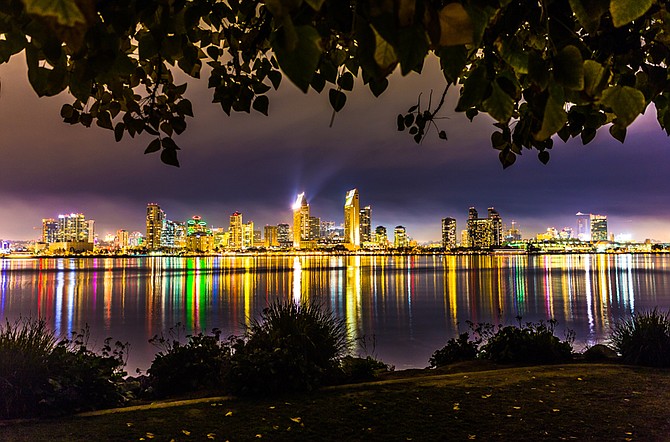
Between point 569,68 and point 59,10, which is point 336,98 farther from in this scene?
point 59,10

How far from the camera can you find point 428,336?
83.0 feet

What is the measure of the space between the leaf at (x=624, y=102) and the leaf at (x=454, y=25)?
488 millimetres

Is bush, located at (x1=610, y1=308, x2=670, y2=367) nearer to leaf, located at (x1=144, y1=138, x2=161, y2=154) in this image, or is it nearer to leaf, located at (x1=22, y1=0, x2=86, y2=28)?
leaf, located at (x1=144, y1=138, x2=161, y2=154)

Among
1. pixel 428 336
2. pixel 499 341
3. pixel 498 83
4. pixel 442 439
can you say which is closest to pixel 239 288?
pixel 428 336

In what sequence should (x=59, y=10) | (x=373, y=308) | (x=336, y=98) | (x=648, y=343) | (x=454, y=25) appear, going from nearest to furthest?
A: (x=59, y=10)
(x=454, y=25)
(x=336, y=98)
(x=648, y=343)
(x=373, y=308)

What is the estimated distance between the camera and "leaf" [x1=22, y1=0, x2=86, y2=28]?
0.73 metres

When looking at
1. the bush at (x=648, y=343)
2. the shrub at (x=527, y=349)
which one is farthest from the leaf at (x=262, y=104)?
the bush at (x=648, y=343)

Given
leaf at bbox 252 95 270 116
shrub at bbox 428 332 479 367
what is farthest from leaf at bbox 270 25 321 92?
shrub at bbox 428 332 479 367

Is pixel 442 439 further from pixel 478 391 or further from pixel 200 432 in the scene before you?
pixel 200 432

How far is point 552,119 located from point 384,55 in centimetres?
39

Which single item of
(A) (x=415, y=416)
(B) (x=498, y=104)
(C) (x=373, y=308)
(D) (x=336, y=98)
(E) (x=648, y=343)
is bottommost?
(C) (x=373, y=308)

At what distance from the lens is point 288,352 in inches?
293

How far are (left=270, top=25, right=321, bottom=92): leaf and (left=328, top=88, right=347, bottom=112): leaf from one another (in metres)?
0.99

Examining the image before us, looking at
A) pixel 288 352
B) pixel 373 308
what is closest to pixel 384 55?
pixel 288 352
